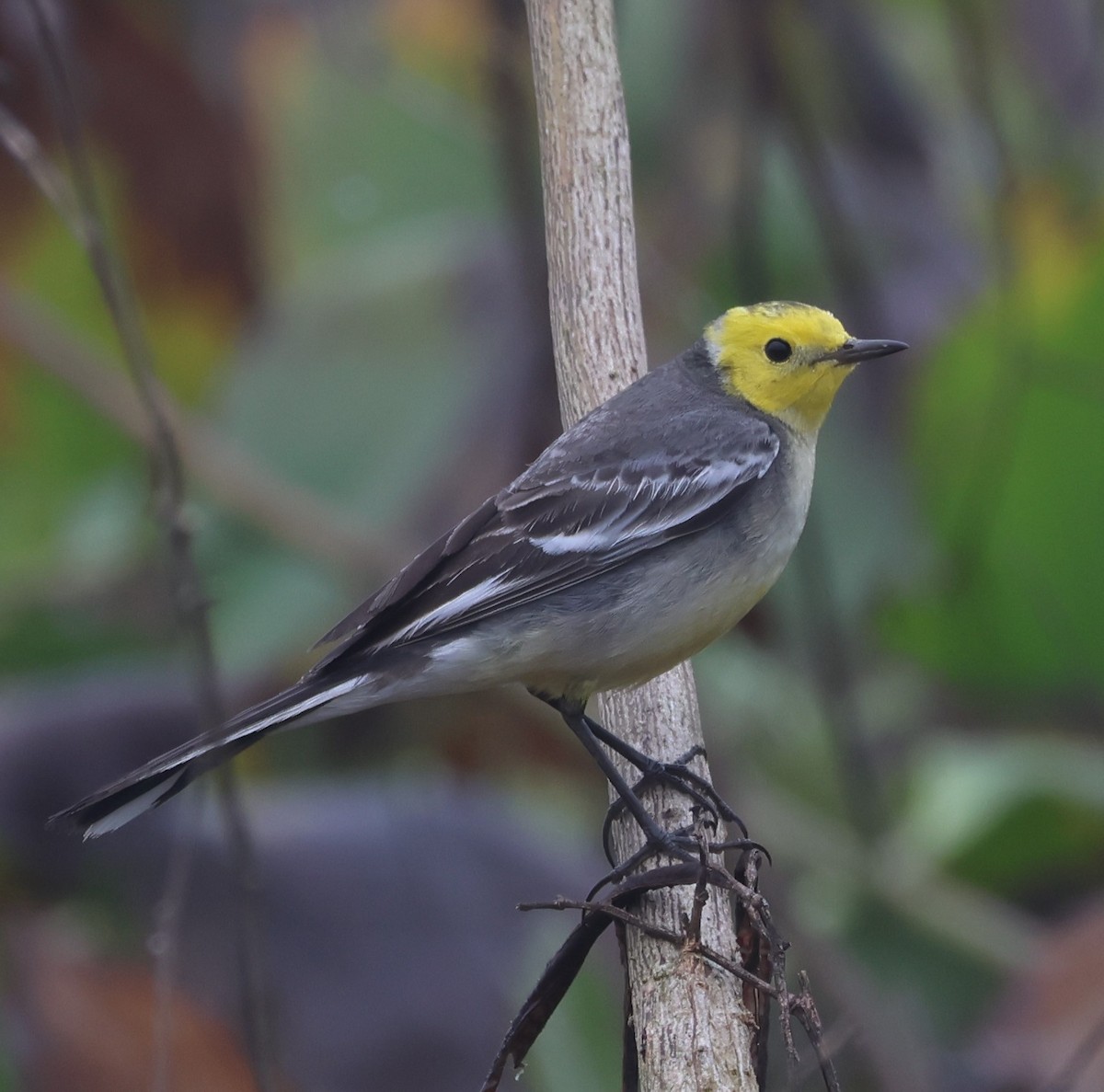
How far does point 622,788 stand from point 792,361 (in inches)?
45.5

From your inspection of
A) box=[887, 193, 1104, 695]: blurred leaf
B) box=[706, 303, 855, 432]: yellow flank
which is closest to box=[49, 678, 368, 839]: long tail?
box=[706, 303, 855, 432]: yellow flank

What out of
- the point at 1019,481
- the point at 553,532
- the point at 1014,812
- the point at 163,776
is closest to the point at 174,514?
the point at 163,776

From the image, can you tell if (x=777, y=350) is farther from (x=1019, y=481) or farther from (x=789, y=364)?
(x=1019, y=481)

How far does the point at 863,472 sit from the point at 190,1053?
3196mm

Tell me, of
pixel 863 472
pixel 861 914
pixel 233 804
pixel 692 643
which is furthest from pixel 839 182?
pixel 233 804

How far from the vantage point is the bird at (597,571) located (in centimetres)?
304

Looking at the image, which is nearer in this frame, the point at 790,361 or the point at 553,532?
the point at 553,532

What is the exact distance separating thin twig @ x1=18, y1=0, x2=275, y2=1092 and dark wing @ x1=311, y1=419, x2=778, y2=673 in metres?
0.27

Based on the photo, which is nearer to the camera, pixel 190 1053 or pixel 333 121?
pixel 190 1053

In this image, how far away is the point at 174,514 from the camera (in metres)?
3.17

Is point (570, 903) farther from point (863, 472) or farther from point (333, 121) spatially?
point (333, 121)

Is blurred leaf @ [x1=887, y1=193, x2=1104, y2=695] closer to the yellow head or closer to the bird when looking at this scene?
the yellow head

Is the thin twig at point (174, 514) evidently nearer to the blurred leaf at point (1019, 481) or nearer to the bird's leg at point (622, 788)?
the bird's leg at point (622, 788)

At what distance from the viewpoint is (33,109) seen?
6.54 metres
